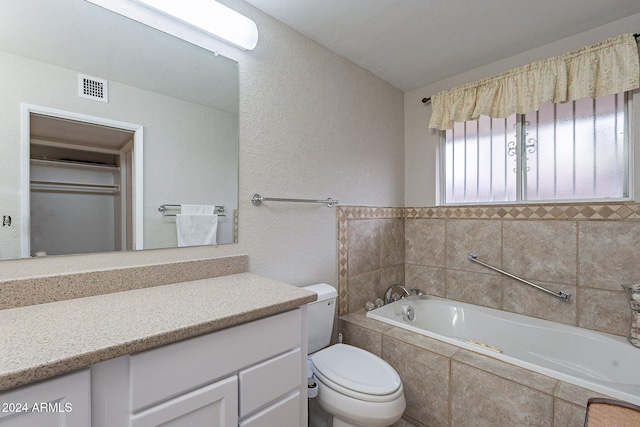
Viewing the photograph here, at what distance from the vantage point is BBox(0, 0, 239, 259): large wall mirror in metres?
0.96

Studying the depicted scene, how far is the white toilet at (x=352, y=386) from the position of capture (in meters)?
1.23

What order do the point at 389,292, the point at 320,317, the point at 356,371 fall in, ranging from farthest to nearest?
the point at 389,292 < the point at 320,317 < the point at 356,371

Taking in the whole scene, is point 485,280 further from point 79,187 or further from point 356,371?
point 79,187

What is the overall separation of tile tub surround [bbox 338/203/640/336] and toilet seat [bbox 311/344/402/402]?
532 millimetres

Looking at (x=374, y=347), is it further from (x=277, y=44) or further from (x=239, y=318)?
(x=277, y=44)

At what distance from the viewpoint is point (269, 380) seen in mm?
964

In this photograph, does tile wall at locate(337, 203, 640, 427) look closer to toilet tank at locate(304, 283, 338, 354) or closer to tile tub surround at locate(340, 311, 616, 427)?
tile tub surround at locate(340, 311, 616, 427)

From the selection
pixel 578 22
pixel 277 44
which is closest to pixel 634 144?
pixel 578 22

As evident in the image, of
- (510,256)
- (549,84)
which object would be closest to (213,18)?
(549,84)

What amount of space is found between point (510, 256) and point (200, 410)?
86.1 inches

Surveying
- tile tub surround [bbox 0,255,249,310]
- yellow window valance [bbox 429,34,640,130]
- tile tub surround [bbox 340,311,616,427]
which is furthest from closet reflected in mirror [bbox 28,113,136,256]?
yellow window valance [bbox 429,34,640,130]

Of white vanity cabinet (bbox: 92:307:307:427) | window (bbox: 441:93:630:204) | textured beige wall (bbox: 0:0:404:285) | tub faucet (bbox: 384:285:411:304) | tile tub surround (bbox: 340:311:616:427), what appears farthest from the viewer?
tub faucet (bbox: 384:285:411:304)

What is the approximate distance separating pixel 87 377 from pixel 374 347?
5.06 feet

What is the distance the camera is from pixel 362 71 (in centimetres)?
226
